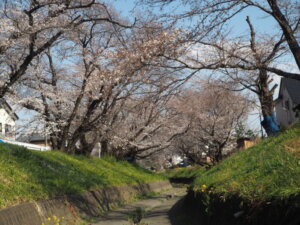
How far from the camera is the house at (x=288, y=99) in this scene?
129ft

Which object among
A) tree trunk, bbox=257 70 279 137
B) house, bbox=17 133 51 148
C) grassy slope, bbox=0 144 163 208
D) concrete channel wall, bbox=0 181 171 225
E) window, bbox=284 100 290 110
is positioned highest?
window, bbox=284 100 290 110

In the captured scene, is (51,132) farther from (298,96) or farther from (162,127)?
(298,96)

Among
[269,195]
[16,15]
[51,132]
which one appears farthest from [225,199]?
[51,132]

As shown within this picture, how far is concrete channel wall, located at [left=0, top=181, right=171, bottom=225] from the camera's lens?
7149mm

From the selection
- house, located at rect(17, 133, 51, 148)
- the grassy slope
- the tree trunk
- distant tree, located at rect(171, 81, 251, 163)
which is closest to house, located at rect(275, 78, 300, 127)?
distant tree, located at rect(171, 81, 251, 163)

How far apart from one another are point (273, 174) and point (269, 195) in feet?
4.18

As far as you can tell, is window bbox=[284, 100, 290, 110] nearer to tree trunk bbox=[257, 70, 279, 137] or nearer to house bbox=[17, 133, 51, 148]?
house bbox=[17, 133, 51, 148]

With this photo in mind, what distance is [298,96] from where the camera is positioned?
39.2 m

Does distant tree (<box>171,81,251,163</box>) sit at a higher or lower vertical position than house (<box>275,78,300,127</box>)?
lower

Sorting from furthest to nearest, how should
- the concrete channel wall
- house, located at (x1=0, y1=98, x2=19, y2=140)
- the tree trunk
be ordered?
1. house, located at (x1=0, y1=98, x2=19, y2=140)
2. the tree trunk
3. the concrete channel wall

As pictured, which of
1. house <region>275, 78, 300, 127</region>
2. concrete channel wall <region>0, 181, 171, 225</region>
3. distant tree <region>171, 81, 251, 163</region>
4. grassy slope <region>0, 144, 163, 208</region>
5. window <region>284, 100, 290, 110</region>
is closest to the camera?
concrete channel wall <region>0, 181, 171, 225</region>

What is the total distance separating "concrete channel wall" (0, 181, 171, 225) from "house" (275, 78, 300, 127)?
2569cm

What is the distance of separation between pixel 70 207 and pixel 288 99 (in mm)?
35930

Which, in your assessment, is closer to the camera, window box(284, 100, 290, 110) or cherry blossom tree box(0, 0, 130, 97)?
cherry blossom tree box(0, 0, 130, 97)
